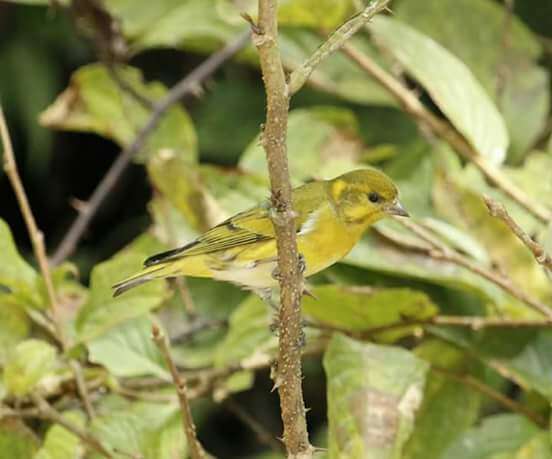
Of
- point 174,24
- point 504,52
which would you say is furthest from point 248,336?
point 504,52

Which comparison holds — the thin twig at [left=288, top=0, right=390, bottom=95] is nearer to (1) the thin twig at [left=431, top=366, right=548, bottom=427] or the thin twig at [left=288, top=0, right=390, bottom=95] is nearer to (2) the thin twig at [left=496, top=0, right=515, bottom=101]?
(1) the thin twig at [left=431, top=366, right=548, bottom=427]

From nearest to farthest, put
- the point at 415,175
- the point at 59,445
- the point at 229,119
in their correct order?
the point at 59,445
the point at 415,175
the point at 229,119

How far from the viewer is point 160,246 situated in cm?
304

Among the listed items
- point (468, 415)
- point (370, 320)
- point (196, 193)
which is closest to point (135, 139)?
point (196, 193)

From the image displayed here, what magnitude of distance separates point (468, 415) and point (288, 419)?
1.04 metres

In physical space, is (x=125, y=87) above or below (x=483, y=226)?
above

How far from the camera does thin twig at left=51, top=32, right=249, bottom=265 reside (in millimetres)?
3182

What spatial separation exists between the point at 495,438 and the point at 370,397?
414mm

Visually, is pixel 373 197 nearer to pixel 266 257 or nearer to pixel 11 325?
pixel 266 257

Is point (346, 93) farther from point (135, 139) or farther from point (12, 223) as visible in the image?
point (12, 223)

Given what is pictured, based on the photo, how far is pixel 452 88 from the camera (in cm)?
309

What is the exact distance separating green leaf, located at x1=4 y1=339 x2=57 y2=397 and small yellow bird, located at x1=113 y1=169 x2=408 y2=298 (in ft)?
0.66

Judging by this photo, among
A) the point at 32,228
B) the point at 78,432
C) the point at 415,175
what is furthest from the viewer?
the point at 415,175

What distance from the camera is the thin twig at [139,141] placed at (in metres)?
3.18
